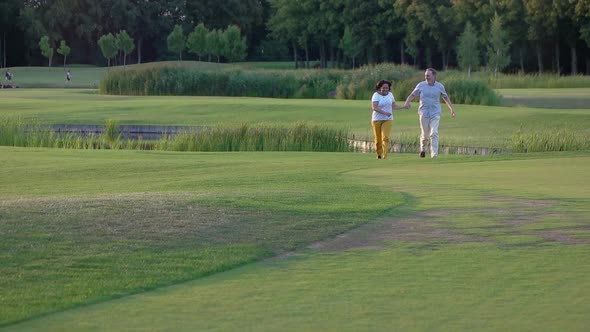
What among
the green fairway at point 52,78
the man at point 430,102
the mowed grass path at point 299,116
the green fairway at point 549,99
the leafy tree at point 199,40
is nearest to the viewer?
the man at point 430,102

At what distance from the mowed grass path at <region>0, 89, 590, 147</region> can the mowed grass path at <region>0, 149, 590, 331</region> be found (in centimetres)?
1208

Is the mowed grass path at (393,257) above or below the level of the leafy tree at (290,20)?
below

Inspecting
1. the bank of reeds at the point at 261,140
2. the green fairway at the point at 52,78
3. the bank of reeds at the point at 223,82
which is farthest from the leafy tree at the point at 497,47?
the bank of reeds at the point at 261,140

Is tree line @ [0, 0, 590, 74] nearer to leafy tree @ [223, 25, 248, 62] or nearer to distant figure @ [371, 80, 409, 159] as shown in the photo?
leafy tree @ [223, 25, 248, 62]

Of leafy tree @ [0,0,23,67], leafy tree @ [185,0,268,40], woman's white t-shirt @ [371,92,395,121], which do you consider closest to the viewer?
woman's white t-shirt @ [371,92,395,121]

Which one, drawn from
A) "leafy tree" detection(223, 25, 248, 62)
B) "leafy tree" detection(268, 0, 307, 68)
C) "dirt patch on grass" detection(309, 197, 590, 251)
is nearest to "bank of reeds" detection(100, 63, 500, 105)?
"leafy tree" detection(223, 25, 248, 62)

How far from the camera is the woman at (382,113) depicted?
20359 millimetres

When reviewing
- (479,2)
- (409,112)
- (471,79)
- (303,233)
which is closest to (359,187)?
(303,233)

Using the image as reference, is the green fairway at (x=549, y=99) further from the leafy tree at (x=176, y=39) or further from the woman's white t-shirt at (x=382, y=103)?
the leafy tree at (x=176, y=39)

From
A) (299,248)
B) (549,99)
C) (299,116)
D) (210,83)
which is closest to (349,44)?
(210,83)

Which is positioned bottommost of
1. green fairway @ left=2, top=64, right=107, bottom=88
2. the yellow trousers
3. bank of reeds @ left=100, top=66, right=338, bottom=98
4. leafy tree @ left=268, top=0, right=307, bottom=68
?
the yellow trousers

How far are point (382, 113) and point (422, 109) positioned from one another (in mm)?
812

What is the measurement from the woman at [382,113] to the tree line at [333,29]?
170 feet

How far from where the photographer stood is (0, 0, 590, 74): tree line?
260 ft
